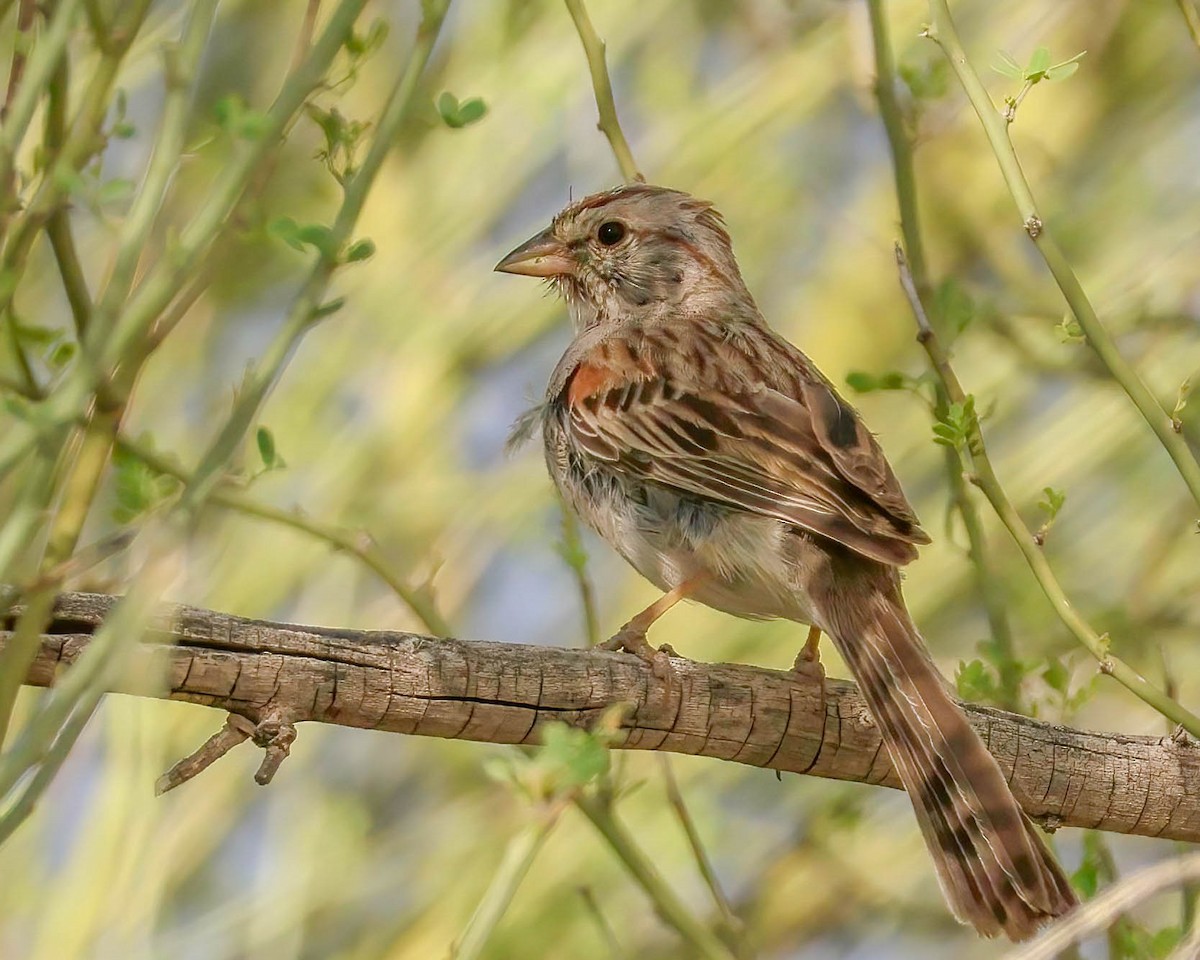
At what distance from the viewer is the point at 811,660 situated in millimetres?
3307

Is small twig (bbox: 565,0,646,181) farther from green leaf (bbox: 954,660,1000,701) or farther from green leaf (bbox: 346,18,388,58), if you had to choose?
green leaf (bbox: 954,660,1000,701)

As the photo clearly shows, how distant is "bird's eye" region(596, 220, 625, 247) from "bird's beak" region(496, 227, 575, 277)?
11 centimetres

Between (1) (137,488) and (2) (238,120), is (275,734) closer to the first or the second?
(1) (137,488)

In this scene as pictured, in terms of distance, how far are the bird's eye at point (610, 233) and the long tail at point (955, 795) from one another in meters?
1.47

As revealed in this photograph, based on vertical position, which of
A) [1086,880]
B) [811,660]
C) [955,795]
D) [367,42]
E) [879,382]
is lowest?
[1086,880]

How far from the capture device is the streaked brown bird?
2717 mm

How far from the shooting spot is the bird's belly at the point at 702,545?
10.8 feet

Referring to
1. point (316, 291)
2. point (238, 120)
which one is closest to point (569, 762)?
point (316, 291)

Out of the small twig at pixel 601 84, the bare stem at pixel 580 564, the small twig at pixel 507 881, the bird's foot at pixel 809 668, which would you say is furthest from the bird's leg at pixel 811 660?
the small twig at pixel 507 881

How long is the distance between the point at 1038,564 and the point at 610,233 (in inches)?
69.9

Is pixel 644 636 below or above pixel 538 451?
below

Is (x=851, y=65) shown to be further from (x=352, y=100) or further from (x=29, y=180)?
(x=29, y=180)

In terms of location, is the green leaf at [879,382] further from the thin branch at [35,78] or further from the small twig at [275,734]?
the thin branch at [35,78]

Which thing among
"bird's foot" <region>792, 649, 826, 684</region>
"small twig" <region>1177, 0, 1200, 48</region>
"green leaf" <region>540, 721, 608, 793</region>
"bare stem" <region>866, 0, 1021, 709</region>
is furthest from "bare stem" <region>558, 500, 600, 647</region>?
"green leaf" <region>540, 721, 608, 793</region>
